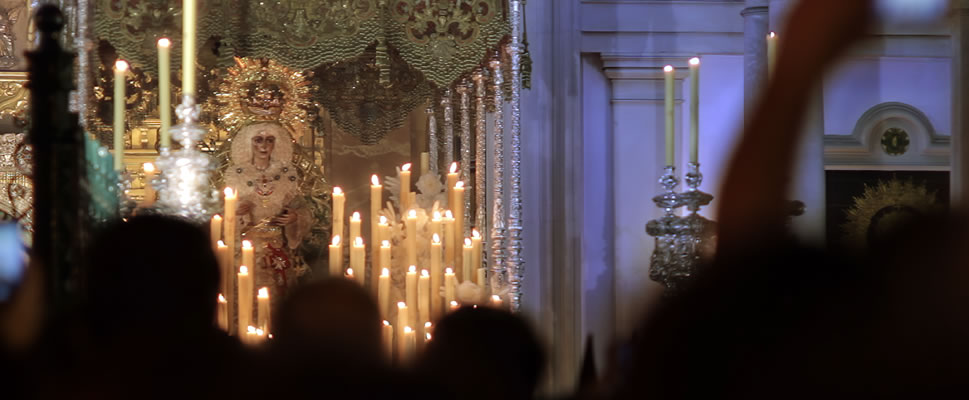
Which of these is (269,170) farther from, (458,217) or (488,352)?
(488,352)

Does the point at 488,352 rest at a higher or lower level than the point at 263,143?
lower

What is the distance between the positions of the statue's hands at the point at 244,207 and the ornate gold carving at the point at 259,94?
39cm

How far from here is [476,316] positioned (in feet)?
4.05

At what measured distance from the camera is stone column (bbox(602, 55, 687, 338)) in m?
6.23

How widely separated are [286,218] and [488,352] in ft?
16.5

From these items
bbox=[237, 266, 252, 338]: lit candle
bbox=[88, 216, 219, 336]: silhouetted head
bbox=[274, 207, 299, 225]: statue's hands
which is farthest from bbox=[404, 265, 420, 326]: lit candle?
bbox=[88, 216, 219, 336]: silhouetted head

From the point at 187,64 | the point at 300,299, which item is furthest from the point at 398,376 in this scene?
the point at 187,64

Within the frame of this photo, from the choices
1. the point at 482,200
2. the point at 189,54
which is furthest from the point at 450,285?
the point at 189,54

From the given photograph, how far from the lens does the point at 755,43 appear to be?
5496 millimetres

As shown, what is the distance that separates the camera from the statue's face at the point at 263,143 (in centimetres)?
607

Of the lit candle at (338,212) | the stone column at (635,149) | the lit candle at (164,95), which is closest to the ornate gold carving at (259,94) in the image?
the lit candle at (338,212)

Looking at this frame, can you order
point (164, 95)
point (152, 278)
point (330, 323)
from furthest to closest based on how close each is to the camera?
point (164, 95), point (152, 278), point (330, 323)

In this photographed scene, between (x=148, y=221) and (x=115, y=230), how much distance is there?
5 cm

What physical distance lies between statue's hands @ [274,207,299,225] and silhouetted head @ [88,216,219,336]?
4778 mm
